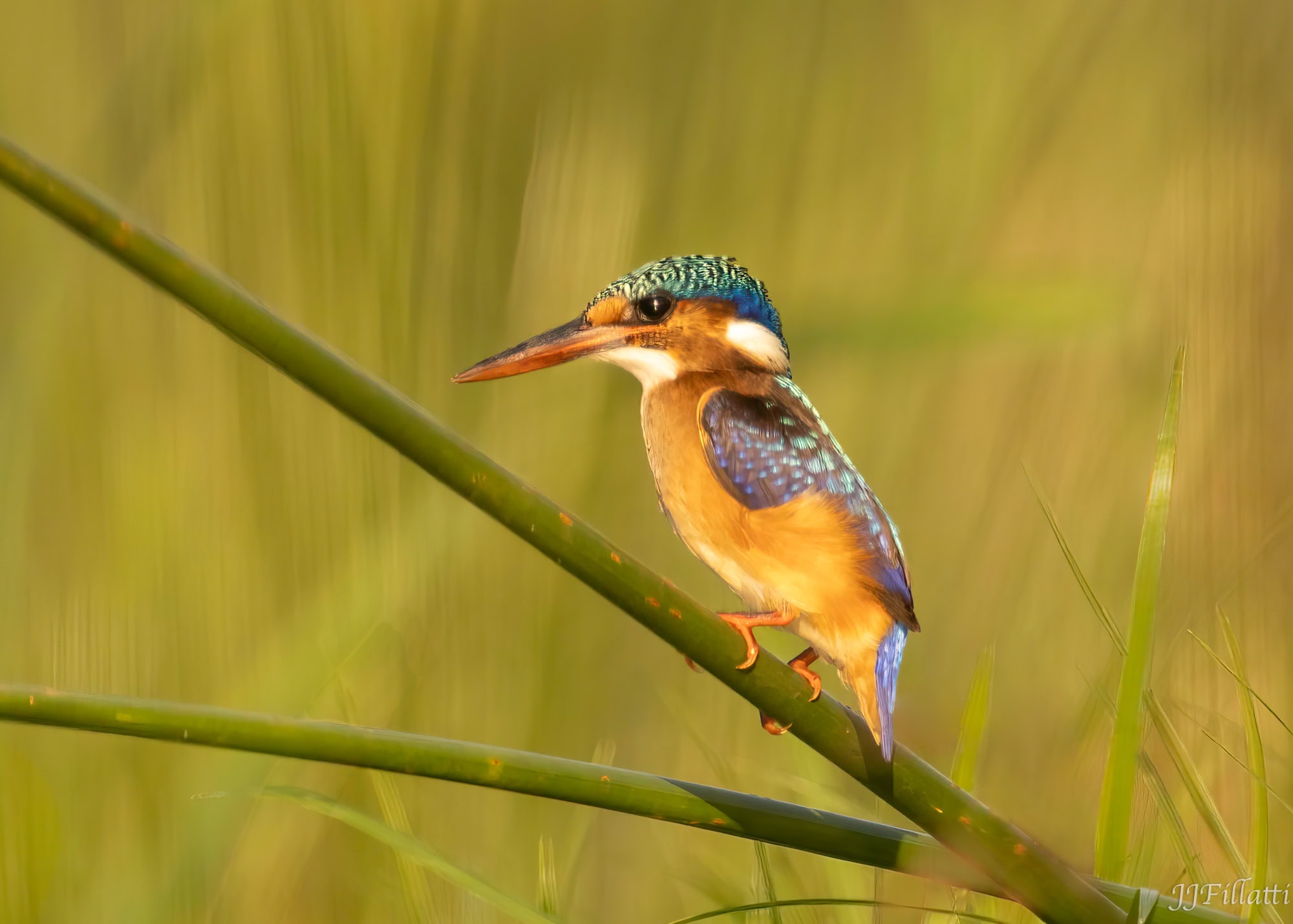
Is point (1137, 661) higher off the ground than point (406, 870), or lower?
higher

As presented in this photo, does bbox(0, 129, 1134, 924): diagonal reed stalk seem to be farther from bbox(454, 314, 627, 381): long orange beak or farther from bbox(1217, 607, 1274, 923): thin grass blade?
bbox(454, 314, 627, 381): long orange beak

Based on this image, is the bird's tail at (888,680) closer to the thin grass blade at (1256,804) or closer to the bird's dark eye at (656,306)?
the thin grass blade at (1256,804)

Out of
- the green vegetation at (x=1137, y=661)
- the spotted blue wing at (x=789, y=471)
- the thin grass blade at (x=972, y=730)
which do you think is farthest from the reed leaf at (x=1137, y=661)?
the spotted blue wing at (x=789, y=471)

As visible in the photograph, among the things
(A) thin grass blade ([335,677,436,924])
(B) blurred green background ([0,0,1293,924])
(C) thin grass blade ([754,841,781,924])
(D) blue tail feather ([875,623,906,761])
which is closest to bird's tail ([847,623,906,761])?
(D) blue tail feather ([875,623,906,761])

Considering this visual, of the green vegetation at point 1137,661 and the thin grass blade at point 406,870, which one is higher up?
the green vegetation at point 1137,661

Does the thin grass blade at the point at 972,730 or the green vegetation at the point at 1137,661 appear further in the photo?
the thin grass blade at the point at 972,730

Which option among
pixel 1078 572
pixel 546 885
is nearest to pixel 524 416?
pixel 546 885

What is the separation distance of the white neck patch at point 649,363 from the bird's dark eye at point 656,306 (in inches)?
1.0

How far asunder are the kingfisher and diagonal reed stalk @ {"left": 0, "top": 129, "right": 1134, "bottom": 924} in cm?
14

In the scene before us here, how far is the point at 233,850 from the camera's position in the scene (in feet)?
3.40

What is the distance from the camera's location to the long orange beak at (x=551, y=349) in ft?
2.47

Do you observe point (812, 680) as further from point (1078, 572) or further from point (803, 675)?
point (1078, 572)
